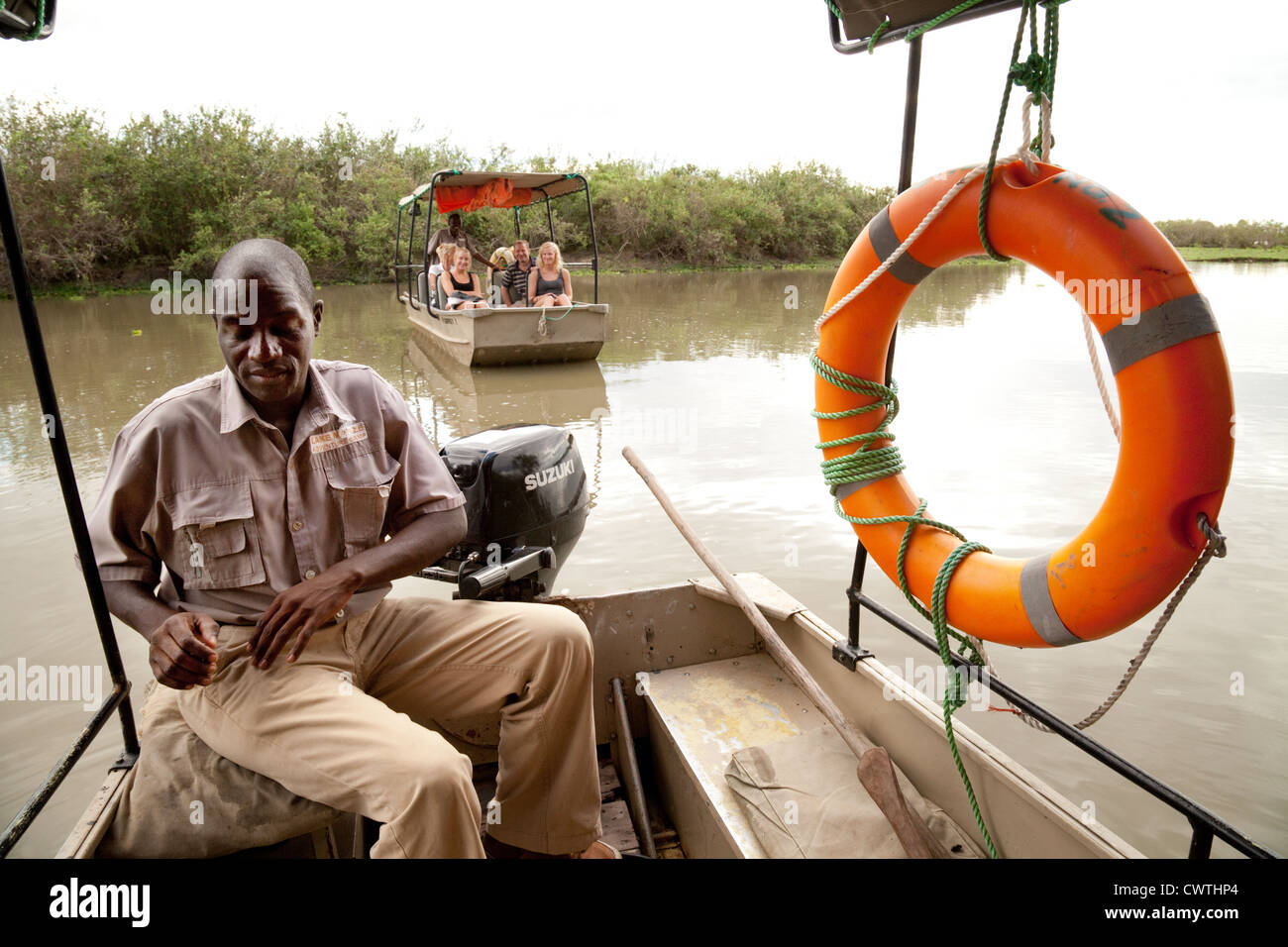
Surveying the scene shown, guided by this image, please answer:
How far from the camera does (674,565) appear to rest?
12.9 ft

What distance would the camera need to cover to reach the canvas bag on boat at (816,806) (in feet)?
5.44

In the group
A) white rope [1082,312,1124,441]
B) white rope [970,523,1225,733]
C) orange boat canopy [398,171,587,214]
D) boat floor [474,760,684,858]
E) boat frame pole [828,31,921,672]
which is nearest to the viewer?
white rope [970,523,1225,733]

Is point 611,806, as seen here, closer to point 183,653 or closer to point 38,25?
point 183,653

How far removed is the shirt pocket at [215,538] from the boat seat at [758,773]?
1.08 meters

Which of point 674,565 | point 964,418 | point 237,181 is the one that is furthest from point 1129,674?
point 237,181

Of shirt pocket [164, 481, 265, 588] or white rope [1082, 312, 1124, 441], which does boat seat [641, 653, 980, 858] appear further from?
shirt pocket [164, 481, 265, 588]

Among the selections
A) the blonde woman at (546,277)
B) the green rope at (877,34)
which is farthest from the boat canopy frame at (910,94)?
the blonde woman at (546,277)

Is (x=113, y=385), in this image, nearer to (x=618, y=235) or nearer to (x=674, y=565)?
(x=674, y=565)

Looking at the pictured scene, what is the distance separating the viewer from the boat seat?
1.68m

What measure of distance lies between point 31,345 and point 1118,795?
2.99 metres

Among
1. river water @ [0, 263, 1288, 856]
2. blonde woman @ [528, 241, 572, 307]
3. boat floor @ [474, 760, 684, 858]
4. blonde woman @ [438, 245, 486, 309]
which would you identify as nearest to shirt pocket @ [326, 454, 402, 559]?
boat floor @ [474, 760, 684, 858]

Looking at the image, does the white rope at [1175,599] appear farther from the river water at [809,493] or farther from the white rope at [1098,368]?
the river water at [809,493]

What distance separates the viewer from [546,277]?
9.07 meters
